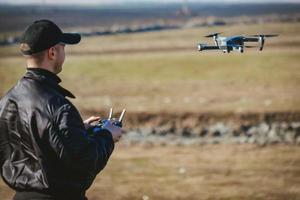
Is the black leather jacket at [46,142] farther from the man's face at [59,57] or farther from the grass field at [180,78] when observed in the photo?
the grass field at [180,78]

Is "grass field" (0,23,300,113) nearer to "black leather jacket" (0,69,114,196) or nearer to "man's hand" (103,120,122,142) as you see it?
"man's hand" (103,120,122,142)

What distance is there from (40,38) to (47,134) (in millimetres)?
747

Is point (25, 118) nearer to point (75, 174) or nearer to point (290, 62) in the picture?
point (75, 174)

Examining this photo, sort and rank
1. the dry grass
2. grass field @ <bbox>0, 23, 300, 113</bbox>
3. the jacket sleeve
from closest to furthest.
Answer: the jacket sleeve → the dry grass → grass field @ <bbox>0, 23, 300, 113</bbox>

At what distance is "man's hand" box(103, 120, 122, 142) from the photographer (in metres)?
4.80

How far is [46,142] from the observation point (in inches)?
179

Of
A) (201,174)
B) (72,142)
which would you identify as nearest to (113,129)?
(72,142)

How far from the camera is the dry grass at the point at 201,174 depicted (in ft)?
70.3

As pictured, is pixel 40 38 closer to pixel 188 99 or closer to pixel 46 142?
pixel 46 142

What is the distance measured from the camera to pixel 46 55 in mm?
4676

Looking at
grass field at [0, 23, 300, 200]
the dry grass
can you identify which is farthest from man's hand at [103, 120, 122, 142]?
the dry grass

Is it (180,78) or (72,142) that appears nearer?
(72,142)

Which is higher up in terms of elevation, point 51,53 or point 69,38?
point 69,38

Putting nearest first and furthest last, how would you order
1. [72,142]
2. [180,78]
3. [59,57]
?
1. [72,142]
2. [59,57]
3. [180,78]
